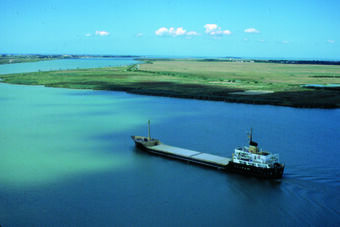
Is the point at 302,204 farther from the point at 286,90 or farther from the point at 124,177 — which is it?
the point at 286,90

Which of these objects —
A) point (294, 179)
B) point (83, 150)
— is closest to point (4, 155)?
point (83, 150)

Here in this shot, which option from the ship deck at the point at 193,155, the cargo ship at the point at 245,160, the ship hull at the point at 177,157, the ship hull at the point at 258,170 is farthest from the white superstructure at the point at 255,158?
the ship hull at the point at 177,157

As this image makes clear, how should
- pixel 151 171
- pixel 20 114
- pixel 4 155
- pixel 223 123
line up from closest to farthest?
pixel 151 171 < pixel 4 155 < pixel 223 123 < pixel 20 114

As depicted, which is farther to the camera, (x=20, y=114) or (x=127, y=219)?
(x=20, y=114)

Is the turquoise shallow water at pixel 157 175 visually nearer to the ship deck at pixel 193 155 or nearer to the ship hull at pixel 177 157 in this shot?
the ship hull at pixel 177 157

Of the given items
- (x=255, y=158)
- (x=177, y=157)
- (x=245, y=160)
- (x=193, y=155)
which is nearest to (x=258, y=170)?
(x=255, y=158)

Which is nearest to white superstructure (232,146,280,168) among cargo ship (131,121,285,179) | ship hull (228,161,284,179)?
cargo ship (131,121,285,179)
